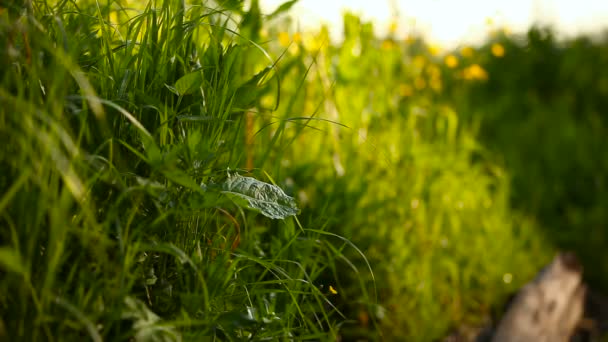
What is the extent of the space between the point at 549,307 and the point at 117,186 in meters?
2.61

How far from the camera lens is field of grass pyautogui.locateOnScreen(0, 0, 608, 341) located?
3.93 ft

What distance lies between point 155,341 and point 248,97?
1.98 ft

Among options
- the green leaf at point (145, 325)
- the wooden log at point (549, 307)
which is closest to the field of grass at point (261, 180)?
the green leaf at point (145, 325)

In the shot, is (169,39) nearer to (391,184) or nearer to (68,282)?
(68,282)

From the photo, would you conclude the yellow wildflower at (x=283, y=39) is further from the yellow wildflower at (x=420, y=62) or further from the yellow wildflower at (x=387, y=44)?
the yellow wildflower at (x=420, y=62)

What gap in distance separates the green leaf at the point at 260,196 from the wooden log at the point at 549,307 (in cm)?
191

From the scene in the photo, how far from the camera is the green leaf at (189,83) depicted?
1418 mm

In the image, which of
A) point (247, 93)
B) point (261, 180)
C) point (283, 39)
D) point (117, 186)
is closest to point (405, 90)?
point (283, 39)

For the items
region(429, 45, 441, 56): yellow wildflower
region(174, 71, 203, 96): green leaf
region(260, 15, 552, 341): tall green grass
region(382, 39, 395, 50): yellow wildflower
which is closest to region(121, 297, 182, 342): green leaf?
region(174, 71, 203, 96): green leaf

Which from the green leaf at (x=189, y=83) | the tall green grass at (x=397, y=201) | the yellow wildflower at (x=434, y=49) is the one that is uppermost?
the green leaf at (x=189, y=83)

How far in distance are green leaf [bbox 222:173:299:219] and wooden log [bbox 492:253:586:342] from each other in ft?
6.25

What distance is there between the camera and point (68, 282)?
3.82 ft

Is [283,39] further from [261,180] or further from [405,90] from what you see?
[261,180]

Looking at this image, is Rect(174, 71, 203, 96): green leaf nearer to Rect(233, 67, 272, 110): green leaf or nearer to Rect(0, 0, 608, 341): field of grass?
Rect(0, 0, 608, 341): field of grass
